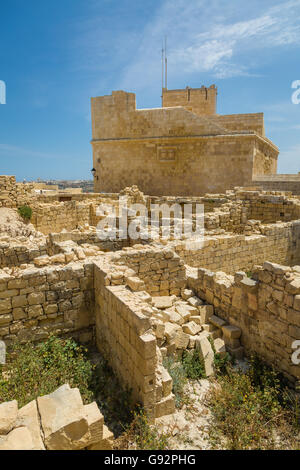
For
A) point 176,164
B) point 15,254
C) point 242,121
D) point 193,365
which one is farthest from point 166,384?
point 242,121

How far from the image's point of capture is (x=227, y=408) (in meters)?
3.49

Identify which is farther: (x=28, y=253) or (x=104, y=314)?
(x=28, y=253)

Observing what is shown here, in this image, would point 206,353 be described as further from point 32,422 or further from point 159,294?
point 32,422

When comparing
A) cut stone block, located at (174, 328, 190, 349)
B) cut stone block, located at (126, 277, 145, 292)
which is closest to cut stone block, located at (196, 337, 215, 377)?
cut stone block, located at (174, 328, 190, 349)

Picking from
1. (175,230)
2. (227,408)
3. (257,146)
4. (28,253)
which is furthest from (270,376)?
(257,146)

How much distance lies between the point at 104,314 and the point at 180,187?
13448 millimetres

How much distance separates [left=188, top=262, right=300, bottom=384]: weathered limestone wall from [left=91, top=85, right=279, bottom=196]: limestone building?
11.6 metres

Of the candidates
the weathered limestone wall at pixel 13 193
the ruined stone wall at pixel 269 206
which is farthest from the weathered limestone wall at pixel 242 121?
the weathered limestone wall at pixel 13 193

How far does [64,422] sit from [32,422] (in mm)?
301

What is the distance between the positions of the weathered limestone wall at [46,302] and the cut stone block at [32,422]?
1.96 m

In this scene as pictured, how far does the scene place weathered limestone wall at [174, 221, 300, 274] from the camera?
708 centimetres

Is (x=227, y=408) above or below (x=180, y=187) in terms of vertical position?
below

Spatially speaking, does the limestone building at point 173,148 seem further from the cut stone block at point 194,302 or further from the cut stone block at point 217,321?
the cut stone block at point 217,321
